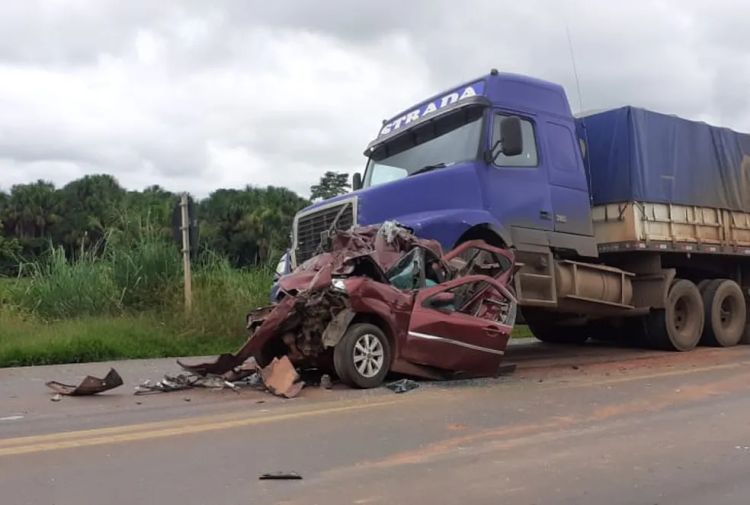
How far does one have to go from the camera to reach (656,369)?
9602 mm

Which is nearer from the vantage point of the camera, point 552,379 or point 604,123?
point 552,379

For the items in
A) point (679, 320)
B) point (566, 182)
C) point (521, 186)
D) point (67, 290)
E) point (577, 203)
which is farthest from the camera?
point (67, 290)

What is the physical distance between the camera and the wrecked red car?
760 cm

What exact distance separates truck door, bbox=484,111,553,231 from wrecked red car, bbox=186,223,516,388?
3.34 ft

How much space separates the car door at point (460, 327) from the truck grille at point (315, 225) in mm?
1845

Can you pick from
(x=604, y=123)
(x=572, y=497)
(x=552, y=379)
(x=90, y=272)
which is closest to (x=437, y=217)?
(x=552, y=379)

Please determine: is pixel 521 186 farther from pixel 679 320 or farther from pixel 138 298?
pixel 138 298

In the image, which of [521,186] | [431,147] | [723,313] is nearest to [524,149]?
[521,186]

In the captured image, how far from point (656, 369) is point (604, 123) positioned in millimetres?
4055

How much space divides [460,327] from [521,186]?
2.66 m

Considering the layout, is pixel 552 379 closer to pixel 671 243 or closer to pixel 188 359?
pixel 671 243

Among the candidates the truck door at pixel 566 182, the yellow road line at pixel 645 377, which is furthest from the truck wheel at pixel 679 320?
the truck door at pixel 566 182

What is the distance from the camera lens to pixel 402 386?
7590mm

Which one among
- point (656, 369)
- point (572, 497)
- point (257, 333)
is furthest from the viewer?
point (656, 369)
